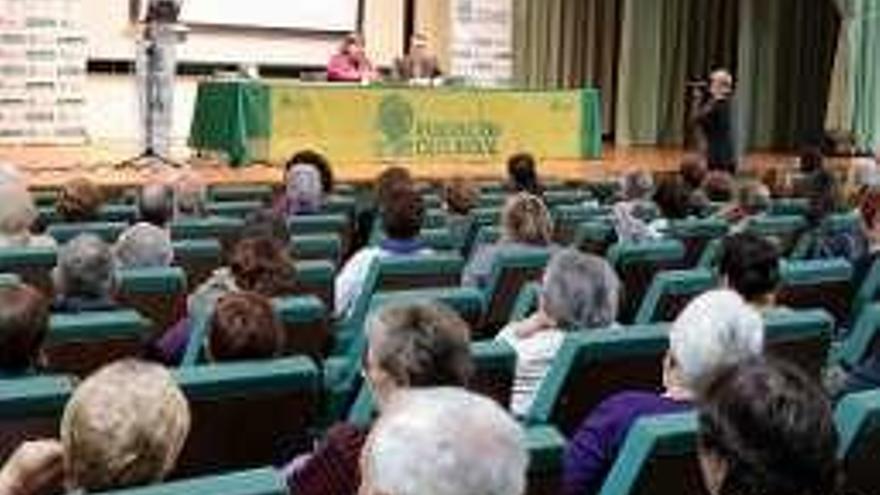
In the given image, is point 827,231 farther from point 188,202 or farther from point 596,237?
point 188,202

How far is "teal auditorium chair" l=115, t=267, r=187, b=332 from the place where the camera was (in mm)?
4703

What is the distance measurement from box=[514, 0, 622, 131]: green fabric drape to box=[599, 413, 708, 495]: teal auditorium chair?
13627 millimetres

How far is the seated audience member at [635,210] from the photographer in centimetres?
659

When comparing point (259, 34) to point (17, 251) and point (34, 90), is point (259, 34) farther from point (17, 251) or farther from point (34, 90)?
point (17, 251)

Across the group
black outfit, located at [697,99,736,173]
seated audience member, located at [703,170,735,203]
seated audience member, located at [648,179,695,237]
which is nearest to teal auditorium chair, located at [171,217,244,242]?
seated audience member, located at [648,179,695,237]

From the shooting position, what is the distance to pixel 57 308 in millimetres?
4328

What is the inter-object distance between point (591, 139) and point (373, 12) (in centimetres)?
284

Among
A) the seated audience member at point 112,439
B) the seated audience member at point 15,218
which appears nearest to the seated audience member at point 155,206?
the seated audience member at point 15,218

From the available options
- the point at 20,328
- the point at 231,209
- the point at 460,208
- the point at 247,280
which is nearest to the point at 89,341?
the point at 20,328

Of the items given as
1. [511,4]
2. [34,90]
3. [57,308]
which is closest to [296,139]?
[34,90]

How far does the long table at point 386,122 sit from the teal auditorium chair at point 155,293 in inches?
264

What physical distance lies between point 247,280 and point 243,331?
1105 mm

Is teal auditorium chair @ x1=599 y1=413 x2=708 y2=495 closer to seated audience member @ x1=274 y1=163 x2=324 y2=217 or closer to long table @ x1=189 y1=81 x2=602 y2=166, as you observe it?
seated audience member @ x1=274 y1=163 x2=324 y2=217

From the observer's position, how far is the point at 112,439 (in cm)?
229
